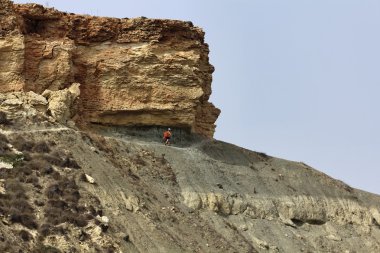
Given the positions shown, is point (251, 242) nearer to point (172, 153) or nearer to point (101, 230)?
point (172, 153)

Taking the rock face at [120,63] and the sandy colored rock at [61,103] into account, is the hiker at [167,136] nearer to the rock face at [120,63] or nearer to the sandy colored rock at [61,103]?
the rock face at [120,63]

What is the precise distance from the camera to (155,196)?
5272cm

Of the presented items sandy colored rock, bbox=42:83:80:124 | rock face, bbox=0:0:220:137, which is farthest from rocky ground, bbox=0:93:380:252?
rock face, bbox=0:0:220:137

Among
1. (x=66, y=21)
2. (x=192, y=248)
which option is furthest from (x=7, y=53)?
(x=192, y=248)

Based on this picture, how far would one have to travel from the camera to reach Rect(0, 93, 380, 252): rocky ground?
145 ft

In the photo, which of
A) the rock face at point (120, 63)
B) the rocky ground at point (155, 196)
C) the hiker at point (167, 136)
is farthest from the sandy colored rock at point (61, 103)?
the hiker at point (167, 136)

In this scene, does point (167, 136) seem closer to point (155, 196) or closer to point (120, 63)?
point (120, 63)

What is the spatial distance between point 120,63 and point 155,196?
439 inches

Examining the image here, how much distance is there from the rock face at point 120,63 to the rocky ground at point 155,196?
1.46m

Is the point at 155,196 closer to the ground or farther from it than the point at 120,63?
closer to the ground

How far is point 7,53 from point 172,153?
11.6 metres

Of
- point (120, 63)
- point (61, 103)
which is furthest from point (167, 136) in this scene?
point (61, 103)

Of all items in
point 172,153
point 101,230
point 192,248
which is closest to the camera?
point 101,230

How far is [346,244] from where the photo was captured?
61500 mm
